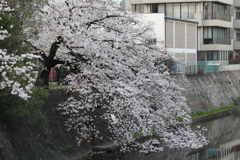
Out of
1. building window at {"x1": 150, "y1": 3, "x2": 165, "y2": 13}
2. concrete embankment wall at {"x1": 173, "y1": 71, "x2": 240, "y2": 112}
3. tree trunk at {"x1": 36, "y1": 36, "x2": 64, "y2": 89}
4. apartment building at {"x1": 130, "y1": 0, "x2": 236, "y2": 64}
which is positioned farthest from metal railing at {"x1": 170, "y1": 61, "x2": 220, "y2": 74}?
tree trunk at {"x1": 36, "y1": 36, "x2": 64, "y2": 89}

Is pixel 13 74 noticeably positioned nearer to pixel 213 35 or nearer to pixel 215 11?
pixel 213 35

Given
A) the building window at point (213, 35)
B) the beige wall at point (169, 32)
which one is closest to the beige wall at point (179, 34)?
the beige wall at point (169, 32)

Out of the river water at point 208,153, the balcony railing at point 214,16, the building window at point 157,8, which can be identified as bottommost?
the river water at point 208,153

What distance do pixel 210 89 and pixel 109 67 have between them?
20571 millimetres

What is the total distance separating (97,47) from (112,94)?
1.88m

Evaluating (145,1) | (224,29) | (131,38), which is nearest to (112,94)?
(131,38)

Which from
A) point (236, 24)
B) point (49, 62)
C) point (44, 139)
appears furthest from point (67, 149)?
point (236, 24)

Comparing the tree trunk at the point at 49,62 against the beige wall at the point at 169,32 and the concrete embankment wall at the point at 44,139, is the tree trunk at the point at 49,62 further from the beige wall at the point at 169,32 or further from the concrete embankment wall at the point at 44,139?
the beige wall at the point at 169,32

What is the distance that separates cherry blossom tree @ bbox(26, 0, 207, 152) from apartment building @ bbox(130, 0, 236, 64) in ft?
75.5

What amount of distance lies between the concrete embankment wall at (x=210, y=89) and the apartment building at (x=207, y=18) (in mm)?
4732

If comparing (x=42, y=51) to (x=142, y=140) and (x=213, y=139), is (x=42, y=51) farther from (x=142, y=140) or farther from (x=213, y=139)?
(x=213, y=139)

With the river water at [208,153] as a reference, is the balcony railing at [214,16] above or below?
above

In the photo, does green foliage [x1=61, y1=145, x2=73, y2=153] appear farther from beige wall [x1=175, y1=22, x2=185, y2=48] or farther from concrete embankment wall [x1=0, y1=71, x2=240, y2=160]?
beige wall [x1=175, y1=22, x2=185, y2=48]

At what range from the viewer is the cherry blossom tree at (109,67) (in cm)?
1609
